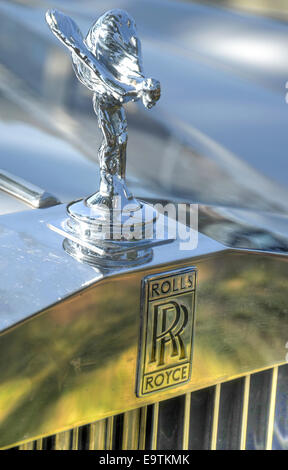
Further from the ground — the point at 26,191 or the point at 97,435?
the point at 26,191

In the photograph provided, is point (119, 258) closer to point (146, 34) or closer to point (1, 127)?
point (1, 127)

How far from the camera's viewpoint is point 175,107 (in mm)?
1459

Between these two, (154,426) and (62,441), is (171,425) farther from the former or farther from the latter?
(62,441)

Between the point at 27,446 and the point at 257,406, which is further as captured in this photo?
the point at 257,406

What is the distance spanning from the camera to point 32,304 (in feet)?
2.61

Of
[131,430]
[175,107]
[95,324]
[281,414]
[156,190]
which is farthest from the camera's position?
[175,107]

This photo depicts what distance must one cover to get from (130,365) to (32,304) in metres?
0.13

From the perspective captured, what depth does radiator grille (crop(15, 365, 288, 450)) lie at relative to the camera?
914 millimetres

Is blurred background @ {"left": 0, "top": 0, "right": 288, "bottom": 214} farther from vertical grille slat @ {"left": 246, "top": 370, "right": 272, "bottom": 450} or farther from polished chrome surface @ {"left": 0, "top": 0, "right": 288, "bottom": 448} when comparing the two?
vertical grille slat @ {"left": 246, "top": 370, "right": 272, "bottom": 450}

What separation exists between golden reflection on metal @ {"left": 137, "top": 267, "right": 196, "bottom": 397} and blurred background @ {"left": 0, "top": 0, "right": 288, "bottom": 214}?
32cm

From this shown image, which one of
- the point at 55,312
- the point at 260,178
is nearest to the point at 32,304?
the point at 55,312

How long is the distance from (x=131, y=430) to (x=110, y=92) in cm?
39

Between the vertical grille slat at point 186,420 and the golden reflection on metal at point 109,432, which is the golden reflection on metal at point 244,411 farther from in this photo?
the golden reflection on metal at point 109,432

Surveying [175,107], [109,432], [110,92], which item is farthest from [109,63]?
[175,107]
